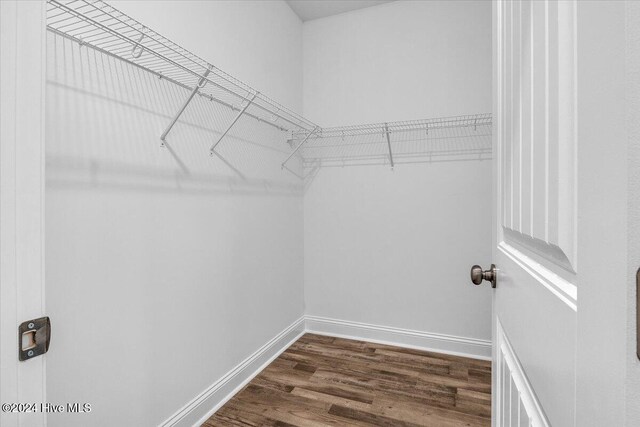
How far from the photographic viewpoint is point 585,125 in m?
0.30

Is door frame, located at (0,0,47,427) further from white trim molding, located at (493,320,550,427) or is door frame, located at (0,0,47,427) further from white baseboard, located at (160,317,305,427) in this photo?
white baseboard, located at (160,317,305,427)

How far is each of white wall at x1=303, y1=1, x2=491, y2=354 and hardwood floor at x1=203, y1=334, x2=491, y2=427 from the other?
1.06ft

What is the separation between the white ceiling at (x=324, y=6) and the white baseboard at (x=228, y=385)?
2.52 m

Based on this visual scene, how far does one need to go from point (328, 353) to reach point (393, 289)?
685mm

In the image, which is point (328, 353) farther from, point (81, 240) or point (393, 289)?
point (81, 240)

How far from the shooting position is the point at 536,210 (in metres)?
0.48

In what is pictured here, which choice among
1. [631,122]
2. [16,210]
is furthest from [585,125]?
[16,210]

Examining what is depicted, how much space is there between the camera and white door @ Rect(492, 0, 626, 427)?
25cm

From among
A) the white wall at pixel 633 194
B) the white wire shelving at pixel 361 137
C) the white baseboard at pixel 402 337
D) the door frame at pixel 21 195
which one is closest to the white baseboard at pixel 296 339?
the white baseboard at pixel 402 337

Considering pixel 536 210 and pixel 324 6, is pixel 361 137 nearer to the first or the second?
pixel 324 6

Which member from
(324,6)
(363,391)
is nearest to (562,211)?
(363,391)

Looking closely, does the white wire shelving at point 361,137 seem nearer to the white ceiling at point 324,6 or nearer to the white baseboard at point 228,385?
the white ceiling at point 324,6

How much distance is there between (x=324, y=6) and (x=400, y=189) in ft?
5.11

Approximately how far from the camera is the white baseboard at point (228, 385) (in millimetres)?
1537
